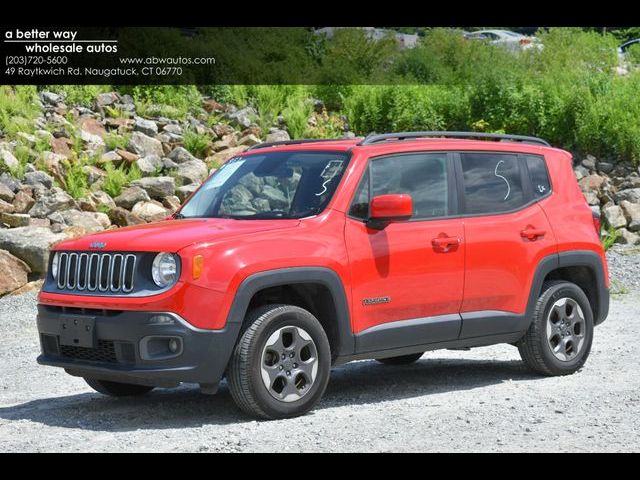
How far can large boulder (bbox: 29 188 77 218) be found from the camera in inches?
623

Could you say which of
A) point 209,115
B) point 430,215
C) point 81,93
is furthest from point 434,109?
point 430,215

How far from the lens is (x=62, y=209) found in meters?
16.1

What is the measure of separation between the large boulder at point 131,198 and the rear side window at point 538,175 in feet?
28.1

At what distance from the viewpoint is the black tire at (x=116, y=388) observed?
823 cm

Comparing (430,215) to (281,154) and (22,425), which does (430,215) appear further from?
(22,425)

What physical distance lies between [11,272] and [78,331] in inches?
298

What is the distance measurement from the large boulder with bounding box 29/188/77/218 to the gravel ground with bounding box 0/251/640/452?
552cm

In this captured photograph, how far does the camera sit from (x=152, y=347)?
7.00 meters

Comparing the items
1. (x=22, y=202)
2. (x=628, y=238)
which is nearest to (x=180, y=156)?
(x=22, y=202)

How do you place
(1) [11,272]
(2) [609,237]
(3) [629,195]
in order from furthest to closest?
(3) [629,195] → (2) [609,237] → (1) [11,272]

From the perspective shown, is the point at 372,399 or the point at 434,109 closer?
the point at 372,399

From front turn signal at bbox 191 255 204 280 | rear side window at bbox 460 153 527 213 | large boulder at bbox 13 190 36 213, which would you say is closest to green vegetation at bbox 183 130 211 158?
large boulder at bbox 13 190 36 213

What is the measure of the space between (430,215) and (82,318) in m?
2.67

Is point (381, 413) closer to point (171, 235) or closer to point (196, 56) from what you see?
point (171, 235)
